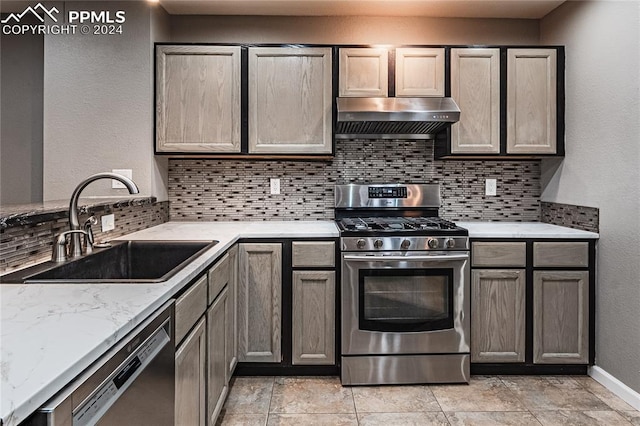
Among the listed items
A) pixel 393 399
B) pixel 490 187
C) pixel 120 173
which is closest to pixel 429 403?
pixel 393 399

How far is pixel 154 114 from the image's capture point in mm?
2939

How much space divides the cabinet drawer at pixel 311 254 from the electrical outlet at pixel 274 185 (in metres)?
0.73

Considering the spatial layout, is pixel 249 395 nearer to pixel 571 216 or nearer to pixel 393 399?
pixel 393 399

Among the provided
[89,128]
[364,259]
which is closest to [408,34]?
[364,259]

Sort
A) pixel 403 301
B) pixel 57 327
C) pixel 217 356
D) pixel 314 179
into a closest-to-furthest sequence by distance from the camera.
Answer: pixel 57 327
pixel 217 356
pixel 403 301
pixel 314 179

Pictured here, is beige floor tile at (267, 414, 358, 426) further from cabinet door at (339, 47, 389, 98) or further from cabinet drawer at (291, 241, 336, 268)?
cabinet door at (339, 47, 389, 98)

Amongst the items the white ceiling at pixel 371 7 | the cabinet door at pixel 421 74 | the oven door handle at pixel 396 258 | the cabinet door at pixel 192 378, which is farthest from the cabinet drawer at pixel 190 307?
the white ceiling at pixel 371 7

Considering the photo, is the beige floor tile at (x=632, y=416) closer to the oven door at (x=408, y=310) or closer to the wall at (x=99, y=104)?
the oven door at (x=408, y=310)

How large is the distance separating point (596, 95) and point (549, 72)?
0.43m

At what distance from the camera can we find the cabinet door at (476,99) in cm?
302

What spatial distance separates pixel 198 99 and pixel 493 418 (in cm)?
255

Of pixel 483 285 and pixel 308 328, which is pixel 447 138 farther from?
pixel 308 328

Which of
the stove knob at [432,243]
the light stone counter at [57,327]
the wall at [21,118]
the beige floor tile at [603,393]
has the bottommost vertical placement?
the beige floor tile at [603,393]

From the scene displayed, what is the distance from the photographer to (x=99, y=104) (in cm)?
282
